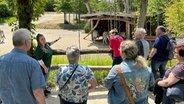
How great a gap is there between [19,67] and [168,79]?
2173 millimetres

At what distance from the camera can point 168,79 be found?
5555 millimetres

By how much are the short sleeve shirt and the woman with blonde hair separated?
35 centimetres

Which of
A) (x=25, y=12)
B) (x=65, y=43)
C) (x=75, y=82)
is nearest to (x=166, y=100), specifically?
(x=75, y=82)

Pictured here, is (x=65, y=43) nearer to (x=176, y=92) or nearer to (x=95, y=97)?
(x=95, y=97)

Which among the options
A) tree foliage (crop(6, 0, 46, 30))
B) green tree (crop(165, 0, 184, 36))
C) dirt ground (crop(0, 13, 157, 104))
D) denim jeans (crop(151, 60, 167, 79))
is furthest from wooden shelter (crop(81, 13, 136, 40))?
denim jeans (crop(151, 60, 167, 79))

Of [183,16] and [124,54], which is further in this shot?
[183,16]

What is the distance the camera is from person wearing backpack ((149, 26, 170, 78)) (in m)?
8.62

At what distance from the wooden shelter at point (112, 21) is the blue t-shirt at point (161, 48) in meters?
20.6

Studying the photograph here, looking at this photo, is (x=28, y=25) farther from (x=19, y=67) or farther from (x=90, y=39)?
(x=90, y=39)

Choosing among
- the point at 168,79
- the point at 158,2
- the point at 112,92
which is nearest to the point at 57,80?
the point at 112,92

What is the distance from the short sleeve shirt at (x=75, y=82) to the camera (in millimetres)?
5156

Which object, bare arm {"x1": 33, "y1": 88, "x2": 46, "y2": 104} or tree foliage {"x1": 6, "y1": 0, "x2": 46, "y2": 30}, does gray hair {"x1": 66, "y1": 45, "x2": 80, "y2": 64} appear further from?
tree foliage {"x1": 6, "y1": 0, "x2": 46, "y2": 30}

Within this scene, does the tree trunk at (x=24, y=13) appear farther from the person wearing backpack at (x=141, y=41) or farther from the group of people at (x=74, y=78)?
the group of people at (x=74, y=78)

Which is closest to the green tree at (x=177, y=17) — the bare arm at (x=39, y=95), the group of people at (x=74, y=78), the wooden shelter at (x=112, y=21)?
the wooden shelter at (x=112, y=21)
